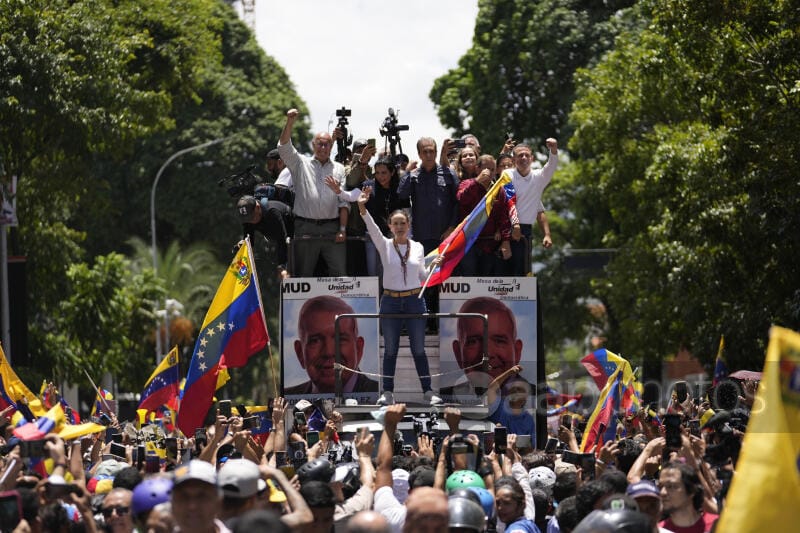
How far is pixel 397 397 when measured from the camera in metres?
13.7

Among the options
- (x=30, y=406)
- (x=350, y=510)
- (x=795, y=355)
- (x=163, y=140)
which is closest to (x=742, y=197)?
(x=30, y=406)

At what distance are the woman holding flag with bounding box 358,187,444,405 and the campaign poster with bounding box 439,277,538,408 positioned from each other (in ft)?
1.07

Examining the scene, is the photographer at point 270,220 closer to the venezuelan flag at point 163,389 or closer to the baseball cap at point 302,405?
the baseball cap at point 302,405

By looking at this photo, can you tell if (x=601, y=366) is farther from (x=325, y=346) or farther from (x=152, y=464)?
(x=152, y=464)

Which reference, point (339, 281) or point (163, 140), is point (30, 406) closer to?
point (339, 281)

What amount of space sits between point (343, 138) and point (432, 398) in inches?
164

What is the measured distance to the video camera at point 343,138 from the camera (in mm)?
16516

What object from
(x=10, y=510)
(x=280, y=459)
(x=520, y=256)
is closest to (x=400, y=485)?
(x=280, y=459)

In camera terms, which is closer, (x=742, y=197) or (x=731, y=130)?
(x=731, y=130)

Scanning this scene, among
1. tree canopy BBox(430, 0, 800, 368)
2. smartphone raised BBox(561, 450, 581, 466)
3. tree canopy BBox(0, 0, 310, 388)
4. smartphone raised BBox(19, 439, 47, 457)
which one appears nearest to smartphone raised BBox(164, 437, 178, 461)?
smartphone raised BBox(561, 450, 581, 466)

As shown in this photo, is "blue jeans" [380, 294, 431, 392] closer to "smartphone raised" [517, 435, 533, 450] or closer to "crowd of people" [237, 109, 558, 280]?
"crowd of people" [237, 109, 558, 280]

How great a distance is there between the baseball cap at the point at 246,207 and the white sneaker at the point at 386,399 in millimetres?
2190

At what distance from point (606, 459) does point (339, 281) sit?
4957 mm

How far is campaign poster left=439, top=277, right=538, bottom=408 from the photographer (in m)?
13.7
